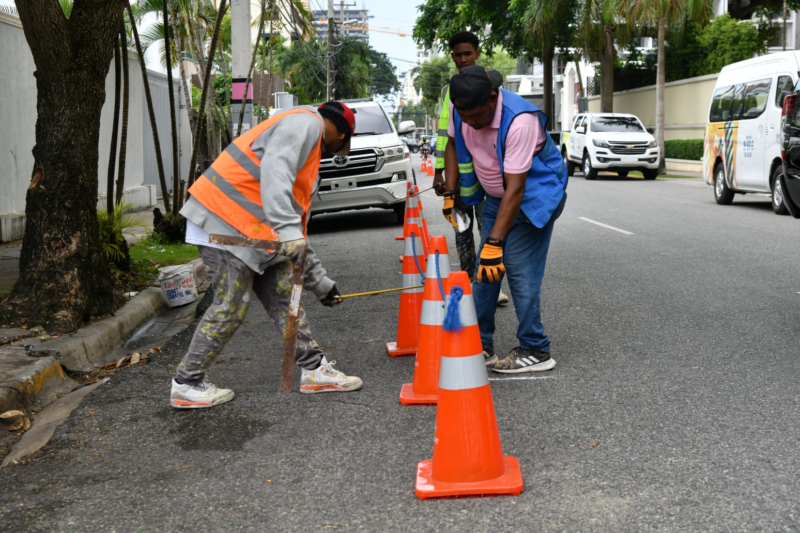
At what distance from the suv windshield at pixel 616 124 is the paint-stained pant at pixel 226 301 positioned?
22068 mm

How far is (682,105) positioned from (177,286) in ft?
89.7

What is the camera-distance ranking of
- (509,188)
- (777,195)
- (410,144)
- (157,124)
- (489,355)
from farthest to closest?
(410,144)
(157,124)
(777,195)
(489,355)
(509,188)

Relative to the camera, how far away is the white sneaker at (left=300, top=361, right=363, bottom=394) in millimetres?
4773

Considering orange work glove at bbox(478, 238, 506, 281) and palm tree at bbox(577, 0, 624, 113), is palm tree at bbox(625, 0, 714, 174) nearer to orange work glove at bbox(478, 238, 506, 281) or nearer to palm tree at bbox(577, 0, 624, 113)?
palm tree at bbox(577, 0, 624, 113)

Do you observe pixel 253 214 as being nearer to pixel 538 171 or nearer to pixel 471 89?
pixel 471 89

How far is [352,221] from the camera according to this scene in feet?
48.8

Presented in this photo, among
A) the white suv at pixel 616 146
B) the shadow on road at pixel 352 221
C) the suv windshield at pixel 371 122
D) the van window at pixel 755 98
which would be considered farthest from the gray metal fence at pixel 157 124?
the white suv at pixel 616 146

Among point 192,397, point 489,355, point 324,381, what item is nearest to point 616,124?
point 489,355

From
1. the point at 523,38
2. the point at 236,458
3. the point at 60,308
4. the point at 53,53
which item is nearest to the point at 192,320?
the point at 60,308

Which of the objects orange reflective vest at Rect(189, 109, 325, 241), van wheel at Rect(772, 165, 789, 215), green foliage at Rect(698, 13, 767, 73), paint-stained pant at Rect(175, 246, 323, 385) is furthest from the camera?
green foliage at Rect(698, 13, 767, 73)

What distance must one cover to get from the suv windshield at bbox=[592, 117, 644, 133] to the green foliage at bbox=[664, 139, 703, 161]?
2.93 metres

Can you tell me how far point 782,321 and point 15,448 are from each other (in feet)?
16.5

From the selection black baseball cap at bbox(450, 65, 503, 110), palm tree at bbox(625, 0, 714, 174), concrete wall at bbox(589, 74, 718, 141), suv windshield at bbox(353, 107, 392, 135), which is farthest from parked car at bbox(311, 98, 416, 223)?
concrete wall at bbox(589, 74, 718, 141)

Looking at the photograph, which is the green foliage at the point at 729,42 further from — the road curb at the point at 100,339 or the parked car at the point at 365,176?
the road curb at the point at 100,339
